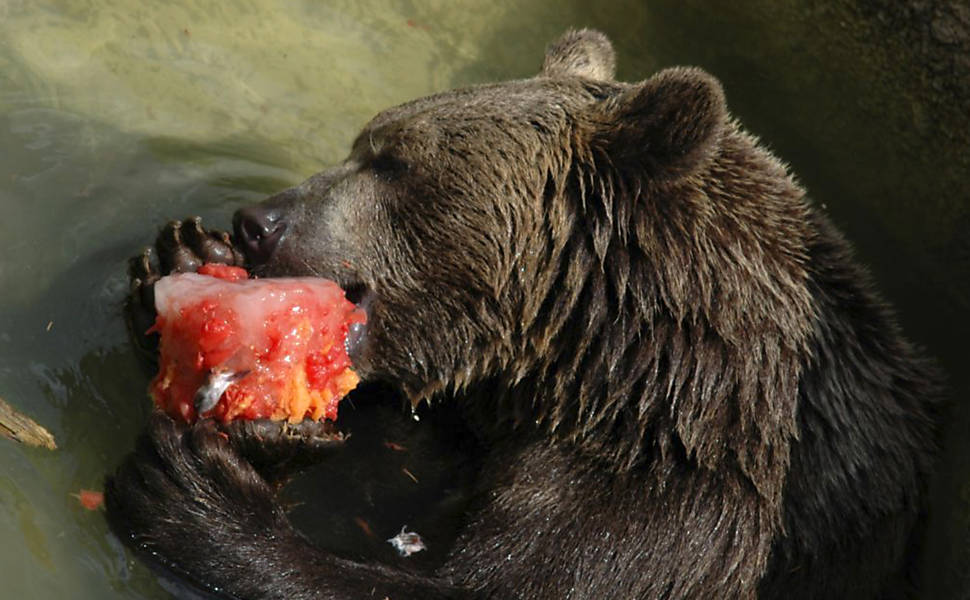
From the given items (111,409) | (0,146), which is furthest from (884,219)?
(0,146)

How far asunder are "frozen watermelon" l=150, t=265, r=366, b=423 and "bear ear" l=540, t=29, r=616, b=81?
1770 mm

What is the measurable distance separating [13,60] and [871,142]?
4.58 m

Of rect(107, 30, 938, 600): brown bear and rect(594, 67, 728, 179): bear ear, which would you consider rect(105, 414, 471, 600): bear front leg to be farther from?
rect(594, 67, 728, 179): bear ear

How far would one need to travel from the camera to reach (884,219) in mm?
6410

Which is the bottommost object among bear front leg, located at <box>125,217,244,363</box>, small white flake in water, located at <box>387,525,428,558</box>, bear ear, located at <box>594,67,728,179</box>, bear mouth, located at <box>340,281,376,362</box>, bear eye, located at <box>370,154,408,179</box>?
small white flake in water, located at <box>387,525,428,558</box>

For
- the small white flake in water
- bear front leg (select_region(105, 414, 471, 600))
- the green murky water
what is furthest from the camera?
the small white flake in water

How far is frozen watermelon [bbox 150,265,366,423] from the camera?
4.56 metres

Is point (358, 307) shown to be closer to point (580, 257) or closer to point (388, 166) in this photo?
point (388, 166)

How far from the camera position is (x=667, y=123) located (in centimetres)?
463

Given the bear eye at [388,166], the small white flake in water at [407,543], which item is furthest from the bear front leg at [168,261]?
the small white flake in water at [407,543]

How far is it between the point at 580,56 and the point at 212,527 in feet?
9.33

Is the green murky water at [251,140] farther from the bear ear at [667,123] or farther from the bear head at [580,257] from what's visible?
the bear ear at [667,123]

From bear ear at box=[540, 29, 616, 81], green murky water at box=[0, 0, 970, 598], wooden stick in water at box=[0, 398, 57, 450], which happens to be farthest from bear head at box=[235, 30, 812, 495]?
wooden stick in water at box=[0, 398, 57, 450]

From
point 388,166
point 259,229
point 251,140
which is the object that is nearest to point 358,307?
point 259,229
